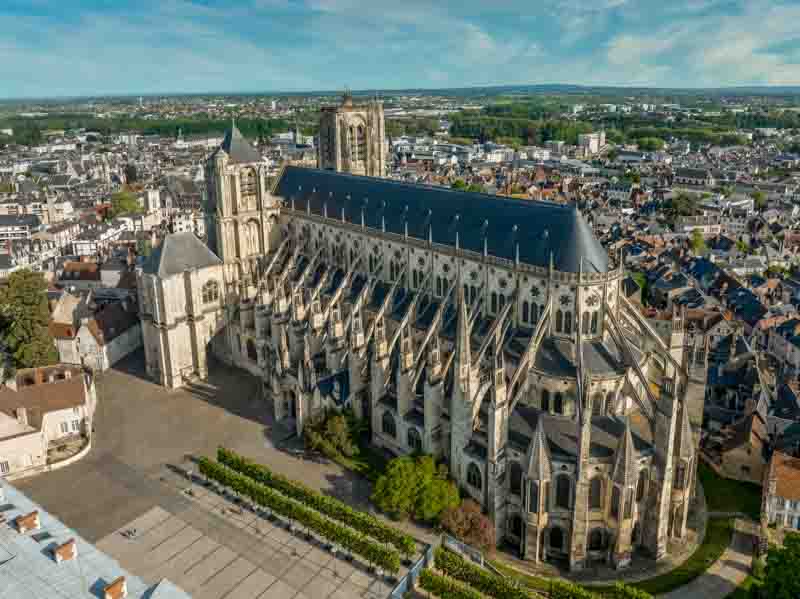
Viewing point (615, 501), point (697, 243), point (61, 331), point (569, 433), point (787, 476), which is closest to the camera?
Result: point (615, 501)

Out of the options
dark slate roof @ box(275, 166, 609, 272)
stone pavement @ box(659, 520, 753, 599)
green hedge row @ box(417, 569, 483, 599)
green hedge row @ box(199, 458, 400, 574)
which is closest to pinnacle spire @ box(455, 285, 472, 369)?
dark slate roof @ box(275, 166, 609, 272)

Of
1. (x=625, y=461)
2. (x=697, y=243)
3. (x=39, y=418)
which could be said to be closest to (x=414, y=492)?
(x=625, y=461)

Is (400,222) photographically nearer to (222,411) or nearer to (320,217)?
(320,217)

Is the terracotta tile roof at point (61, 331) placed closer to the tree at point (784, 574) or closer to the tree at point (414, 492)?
the tree at point (414, 492)

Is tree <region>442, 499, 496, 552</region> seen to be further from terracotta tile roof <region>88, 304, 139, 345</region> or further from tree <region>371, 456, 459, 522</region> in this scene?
terracotta tile roof <region>88, 304, 139, 345</region>

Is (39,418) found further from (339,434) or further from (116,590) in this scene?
(116,590)
